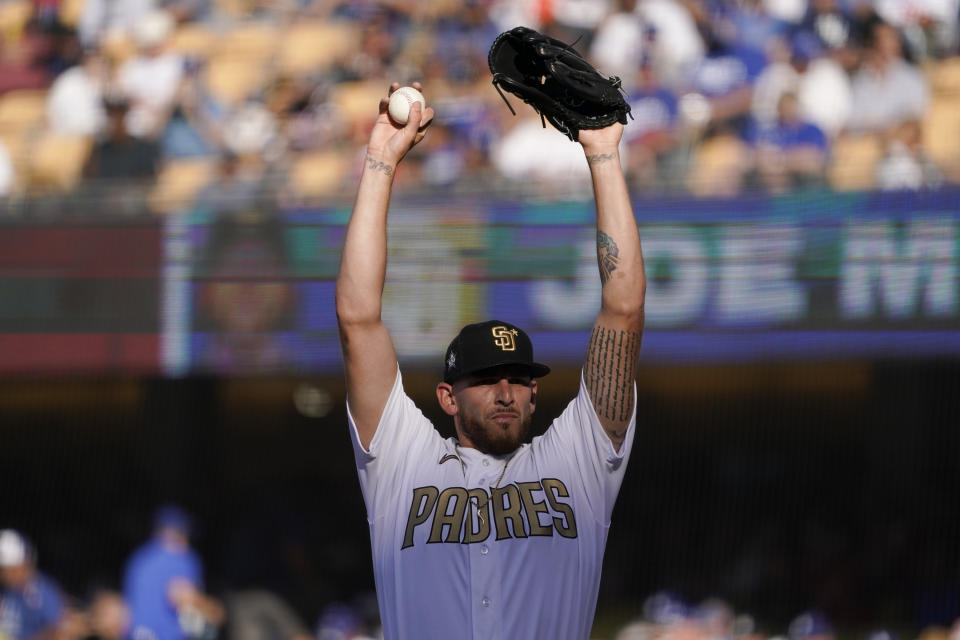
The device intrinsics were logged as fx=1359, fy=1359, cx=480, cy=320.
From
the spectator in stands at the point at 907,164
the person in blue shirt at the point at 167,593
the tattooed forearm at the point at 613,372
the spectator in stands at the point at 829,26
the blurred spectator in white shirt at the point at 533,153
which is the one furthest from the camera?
the spectator in stands at the point at 829,26

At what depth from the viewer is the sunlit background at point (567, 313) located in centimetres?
739

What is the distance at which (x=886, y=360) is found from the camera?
294 inches

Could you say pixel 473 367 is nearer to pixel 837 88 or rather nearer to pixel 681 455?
pixel 681 455

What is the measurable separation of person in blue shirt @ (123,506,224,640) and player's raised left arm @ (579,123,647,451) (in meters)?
5.29

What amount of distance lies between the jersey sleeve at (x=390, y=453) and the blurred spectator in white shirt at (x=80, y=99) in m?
6.53

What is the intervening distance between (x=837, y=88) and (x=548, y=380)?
2.51 m

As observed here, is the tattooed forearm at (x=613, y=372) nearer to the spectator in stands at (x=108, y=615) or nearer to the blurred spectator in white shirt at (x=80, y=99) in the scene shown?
the spectator in stands at (x=108, y=615)

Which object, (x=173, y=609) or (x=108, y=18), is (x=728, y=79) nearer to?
(x=173, y=609)

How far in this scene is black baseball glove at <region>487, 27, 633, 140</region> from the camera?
3.10 meters

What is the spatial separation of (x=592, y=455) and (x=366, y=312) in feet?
1.92

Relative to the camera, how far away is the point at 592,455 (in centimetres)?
297

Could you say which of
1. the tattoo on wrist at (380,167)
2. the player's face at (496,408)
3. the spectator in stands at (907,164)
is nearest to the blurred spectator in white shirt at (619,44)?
the spectator in stands at (907,164)

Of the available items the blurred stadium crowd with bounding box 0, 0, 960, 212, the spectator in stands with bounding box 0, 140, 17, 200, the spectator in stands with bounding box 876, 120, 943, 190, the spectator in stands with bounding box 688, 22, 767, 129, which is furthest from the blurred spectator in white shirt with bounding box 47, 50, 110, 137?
the spectator in stands with bounding box 876, 120, 943, 190

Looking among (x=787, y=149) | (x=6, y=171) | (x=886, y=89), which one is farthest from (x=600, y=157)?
(x=6, y=171)
